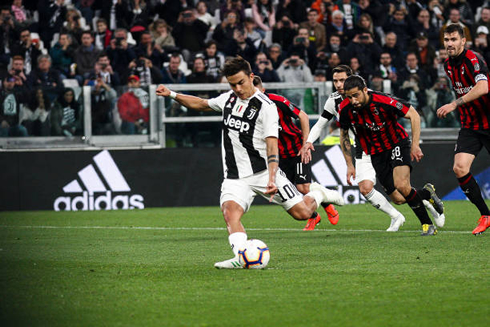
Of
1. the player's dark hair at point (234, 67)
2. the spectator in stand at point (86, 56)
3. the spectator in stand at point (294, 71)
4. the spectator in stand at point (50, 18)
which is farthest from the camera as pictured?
the spectator in stand at point (50, 18)

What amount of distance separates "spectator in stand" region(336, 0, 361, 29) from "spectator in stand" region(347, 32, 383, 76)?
105cm

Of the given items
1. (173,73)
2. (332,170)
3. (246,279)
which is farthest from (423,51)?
(246,279)

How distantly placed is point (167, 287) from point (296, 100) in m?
11.1

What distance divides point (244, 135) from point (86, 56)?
11.4 meters

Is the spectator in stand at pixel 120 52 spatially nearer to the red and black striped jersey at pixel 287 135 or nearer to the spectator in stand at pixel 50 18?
the spectator in stand at pixel 50 18

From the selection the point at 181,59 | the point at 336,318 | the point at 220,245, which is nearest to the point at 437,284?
the point at 336,318

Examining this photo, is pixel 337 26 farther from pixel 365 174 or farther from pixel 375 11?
pixel 365 174

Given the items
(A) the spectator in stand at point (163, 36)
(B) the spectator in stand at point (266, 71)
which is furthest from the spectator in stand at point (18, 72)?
(B) the spectator in stand at point (266, 71)

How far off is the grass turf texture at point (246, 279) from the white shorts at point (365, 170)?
2.28ft

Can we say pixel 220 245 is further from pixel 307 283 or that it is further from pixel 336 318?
pixel 336 318

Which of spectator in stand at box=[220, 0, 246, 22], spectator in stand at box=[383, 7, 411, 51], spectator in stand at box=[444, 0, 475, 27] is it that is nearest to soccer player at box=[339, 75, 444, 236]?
spectator in stand at box=[220, 0, 246, 22]

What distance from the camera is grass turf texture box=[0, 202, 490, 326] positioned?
5.33 m

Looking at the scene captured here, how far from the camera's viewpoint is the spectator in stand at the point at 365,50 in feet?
64.0

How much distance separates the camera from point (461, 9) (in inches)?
886
